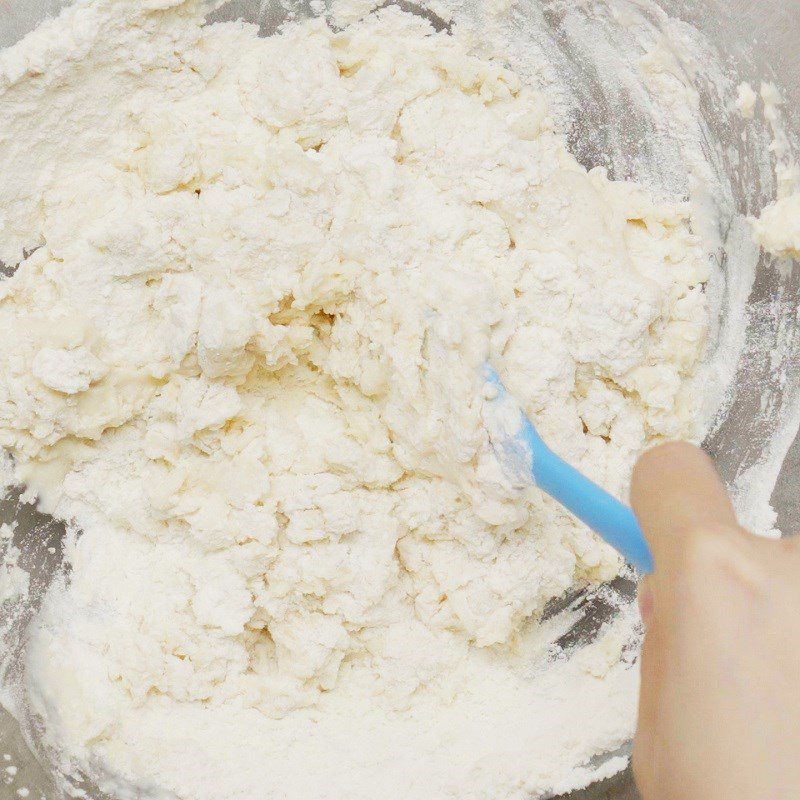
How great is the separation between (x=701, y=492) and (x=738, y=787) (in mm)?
414

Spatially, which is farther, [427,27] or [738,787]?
[427,27]

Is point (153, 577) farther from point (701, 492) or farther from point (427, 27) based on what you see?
point (427, 27)

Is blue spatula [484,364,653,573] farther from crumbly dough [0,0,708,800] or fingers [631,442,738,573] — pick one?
fingers [631,442,738,573]

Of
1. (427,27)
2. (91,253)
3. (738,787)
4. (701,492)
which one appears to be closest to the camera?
(738,787)

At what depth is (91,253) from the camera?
1.93m

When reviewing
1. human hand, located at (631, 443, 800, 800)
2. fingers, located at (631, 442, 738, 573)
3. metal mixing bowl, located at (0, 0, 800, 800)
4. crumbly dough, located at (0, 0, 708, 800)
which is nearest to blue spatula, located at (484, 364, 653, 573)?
crumbly dough, located at (0, 0, 708, 800)

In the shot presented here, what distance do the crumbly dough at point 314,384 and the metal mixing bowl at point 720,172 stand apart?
0.09 m

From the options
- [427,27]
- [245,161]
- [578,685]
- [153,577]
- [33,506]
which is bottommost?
[578,685]

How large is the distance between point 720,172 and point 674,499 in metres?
1.36

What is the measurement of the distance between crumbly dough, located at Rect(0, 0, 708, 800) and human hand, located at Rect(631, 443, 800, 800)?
0.80 m

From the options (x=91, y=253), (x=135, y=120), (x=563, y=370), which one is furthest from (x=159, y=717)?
(x=135, y=120)

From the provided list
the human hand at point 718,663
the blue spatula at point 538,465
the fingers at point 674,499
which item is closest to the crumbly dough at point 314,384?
the blue spatula at point 538,465

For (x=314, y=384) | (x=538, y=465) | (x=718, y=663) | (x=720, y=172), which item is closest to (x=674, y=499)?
(x=718, y=663)

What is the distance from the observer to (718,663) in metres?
1.00
